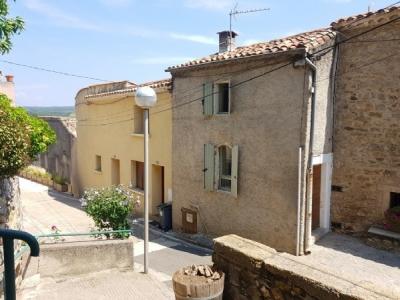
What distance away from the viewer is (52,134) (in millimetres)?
8625

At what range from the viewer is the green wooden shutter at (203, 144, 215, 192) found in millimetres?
11828

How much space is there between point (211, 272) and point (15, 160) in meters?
4.23

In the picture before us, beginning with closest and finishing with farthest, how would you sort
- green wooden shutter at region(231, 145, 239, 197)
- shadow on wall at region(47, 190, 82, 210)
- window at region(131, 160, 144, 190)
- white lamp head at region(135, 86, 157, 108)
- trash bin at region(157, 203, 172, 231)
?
white lamp head at region(135, 86, 157, 108) < green wooden shutter at region(231, 145, 239, 197) < trash bin at region(157, 203, 172, 231) < window at region(131, 160, 144, 190) < shadow on wall at region(47, 190, 82, 210)

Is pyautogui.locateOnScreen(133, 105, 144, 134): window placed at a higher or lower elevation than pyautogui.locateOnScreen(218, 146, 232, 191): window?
higher

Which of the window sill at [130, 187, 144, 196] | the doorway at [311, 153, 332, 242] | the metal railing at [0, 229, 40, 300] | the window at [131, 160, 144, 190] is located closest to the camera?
the metal railing at [0, 229, 40, 300]

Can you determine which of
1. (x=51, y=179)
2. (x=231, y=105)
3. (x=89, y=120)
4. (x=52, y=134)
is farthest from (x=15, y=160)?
(x=51, y=179)

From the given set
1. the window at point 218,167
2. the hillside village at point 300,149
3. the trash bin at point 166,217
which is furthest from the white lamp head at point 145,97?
the trash bin at point 166,217

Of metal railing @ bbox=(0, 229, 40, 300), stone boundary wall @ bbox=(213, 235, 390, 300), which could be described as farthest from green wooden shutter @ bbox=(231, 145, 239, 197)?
metal railing @ bbox=(0, 229, 40, 300)

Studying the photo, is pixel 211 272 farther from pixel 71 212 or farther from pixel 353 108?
pixel 71 212

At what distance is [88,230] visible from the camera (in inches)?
494

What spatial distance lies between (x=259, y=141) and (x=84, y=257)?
5734mm

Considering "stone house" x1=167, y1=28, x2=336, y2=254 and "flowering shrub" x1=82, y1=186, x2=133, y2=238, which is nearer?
"flowering shrub" x1=82, y1=186, x2=133, y2=238

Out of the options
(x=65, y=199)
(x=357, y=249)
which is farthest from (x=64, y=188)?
(x=357, y=249)

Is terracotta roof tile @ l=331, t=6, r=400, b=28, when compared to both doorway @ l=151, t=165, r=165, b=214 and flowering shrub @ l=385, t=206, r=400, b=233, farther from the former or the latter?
doorway @ l=151, t=165, r=165, b=214
